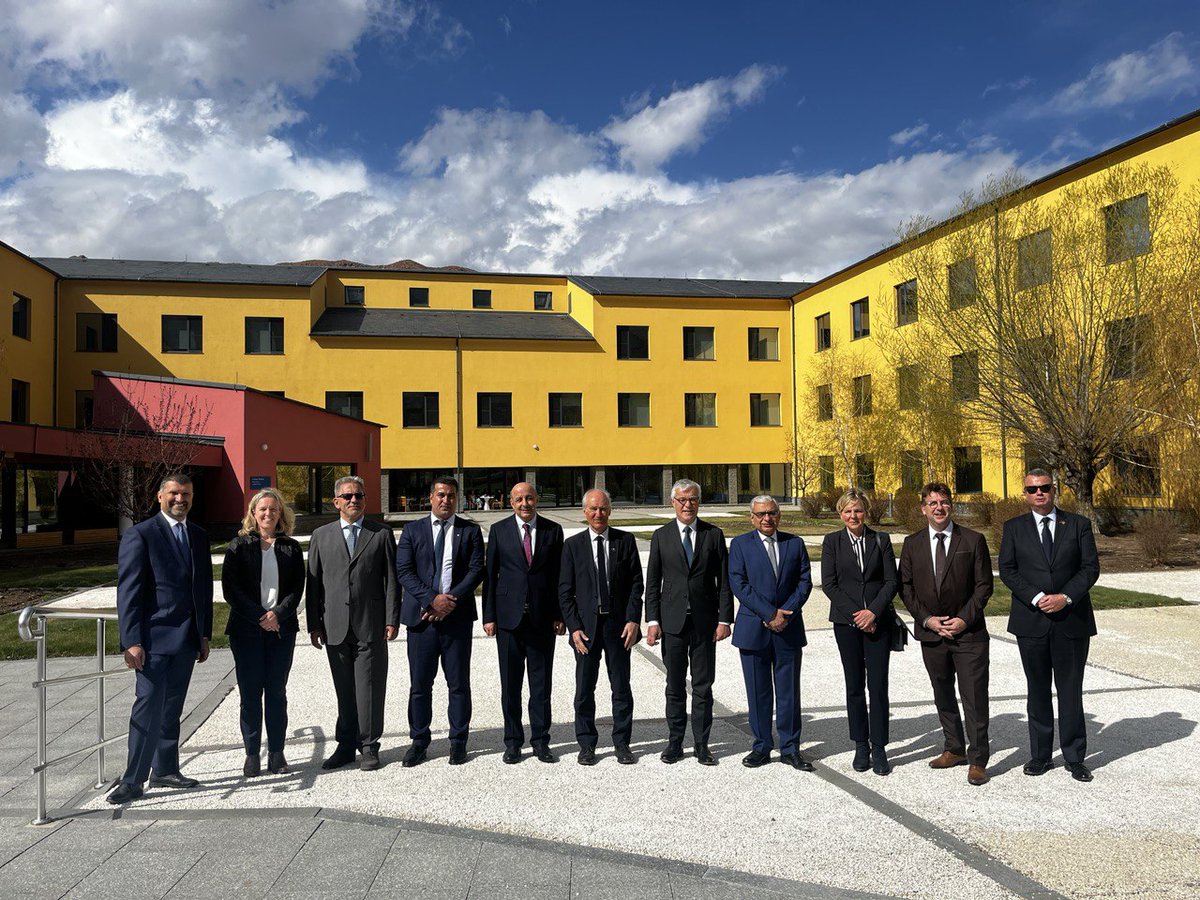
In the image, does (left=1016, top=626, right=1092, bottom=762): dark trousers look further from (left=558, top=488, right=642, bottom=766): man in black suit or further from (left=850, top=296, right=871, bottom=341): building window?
(left=850, top=296, right=871, bottom=341): building window

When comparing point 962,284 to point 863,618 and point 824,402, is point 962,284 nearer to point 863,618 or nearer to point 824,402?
point 863,618

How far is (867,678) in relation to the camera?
5.30 meters

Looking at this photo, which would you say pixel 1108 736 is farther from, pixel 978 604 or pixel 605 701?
pixel 605 701

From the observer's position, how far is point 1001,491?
94.9 feet

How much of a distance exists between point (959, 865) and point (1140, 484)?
20.0 m

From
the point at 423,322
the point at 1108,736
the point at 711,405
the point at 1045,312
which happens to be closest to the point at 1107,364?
the point at 1045,312

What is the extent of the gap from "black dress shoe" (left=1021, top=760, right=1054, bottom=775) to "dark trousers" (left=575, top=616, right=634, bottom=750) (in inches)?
96.5

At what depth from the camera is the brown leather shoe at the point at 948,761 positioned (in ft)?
17.0

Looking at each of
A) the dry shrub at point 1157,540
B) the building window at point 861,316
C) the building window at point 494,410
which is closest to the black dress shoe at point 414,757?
the dry shrub at point 1157,540

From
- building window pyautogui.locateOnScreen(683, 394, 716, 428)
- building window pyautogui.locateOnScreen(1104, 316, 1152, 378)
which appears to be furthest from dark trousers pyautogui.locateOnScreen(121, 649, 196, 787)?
building window pyautogui.locateOnScreen(683, 394, 716, 428)

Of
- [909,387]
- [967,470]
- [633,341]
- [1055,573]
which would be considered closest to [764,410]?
[633,341]

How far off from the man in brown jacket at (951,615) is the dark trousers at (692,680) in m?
1.34

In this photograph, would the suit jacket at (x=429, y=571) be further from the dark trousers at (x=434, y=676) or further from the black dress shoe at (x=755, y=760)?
the black dress shoe at (x=755, y=760)

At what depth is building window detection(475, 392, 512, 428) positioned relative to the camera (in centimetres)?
3959
